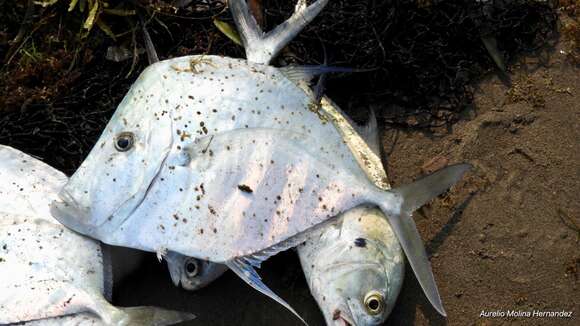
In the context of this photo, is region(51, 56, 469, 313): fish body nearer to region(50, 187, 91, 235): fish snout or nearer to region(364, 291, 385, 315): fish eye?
region(50, 187, 91, 235): fish snout

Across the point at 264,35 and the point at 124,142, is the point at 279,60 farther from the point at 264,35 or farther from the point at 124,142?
the point at 124,142

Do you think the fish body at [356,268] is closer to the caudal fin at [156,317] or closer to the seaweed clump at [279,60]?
the caudal fin at [156,317]

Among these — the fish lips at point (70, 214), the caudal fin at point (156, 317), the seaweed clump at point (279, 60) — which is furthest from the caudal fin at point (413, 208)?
the fish lips at point (70, 214)

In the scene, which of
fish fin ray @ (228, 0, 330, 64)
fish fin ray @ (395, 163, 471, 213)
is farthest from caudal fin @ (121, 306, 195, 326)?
fish fin ray @ (228, 0, 330, 64)

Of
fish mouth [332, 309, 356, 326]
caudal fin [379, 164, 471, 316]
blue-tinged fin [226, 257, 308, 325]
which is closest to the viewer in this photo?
caudal fin [379, 164, 471, 316]

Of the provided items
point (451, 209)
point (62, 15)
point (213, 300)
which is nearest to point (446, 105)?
point (451, 209)

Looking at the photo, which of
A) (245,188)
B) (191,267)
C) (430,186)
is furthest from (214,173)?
(430,186)

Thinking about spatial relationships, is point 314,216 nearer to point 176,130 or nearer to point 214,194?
point 214,194
